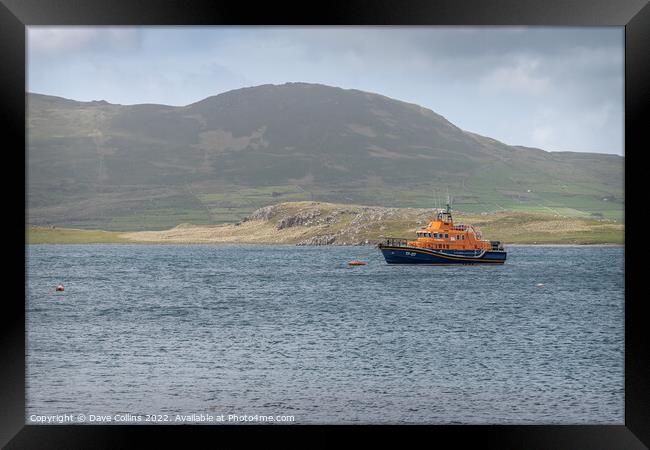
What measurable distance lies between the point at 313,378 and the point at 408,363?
3.74 metres

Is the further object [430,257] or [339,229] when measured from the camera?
[339,229]

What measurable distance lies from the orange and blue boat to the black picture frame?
58034 millimetres

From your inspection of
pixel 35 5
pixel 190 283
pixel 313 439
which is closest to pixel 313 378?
pixel 313 439

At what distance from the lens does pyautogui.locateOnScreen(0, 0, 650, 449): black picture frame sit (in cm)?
674

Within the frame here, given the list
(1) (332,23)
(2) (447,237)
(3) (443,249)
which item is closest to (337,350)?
(1) (332,23)

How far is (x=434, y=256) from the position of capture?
66.4 meters

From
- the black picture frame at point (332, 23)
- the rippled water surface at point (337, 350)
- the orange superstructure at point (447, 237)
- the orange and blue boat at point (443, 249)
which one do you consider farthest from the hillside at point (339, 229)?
the black picture frame at point (332, 23)

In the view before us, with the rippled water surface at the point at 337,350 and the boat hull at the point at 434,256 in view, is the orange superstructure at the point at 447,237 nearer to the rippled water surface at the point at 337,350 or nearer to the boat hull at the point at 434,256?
the boat hull at the point at 434,256

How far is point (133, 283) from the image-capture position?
61.8m

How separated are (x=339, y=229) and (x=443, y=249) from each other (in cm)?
8165

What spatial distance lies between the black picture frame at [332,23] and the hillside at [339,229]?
125562 millimetres

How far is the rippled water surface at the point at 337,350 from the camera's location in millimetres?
15078

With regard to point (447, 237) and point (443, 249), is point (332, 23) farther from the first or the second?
point (443, 249)

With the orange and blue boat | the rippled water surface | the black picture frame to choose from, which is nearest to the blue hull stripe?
the orange and blue boat
